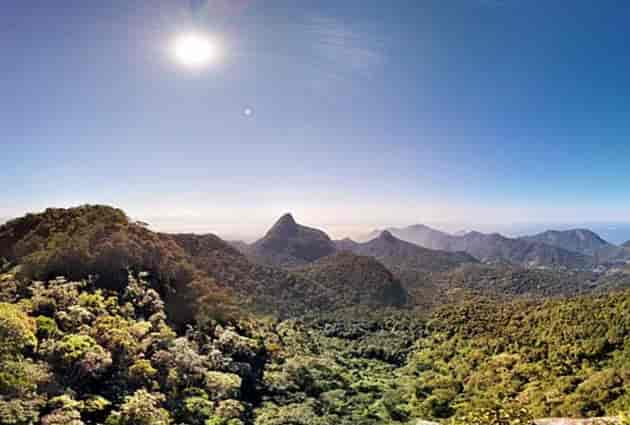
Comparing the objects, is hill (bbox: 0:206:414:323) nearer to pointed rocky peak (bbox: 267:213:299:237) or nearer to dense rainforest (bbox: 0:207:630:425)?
dense rainforest (bbox: 0:207:630:425)

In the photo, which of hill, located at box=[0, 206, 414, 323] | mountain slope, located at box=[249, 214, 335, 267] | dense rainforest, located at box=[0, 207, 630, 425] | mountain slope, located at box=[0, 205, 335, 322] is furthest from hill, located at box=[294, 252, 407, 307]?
mountain slope, located at box=[0, 205, 335, 322]

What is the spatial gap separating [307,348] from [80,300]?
30502mm

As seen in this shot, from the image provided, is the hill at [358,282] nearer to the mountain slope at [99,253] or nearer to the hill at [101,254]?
the hill at [101,254]

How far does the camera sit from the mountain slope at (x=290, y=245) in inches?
5709

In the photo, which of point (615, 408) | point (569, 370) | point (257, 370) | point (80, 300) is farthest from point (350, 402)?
point (80, 300)

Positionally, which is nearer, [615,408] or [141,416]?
[141,416]

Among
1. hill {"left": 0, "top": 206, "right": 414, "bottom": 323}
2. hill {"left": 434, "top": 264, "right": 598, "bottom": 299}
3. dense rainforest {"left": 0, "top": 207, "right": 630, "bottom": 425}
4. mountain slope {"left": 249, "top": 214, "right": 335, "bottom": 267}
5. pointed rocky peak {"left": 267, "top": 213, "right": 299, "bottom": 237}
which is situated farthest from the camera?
pointed rocky peak {"left": 267, "top": 213, "right": 299, "bottom": 237}

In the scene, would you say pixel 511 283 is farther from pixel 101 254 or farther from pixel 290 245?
pixel 101 254

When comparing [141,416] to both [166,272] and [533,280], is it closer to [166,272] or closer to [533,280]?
[166,272]

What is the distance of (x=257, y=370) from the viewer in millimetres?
31891

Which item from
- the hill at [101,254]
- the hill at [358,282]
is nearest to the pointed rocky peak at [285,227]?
the hill at [358,282]

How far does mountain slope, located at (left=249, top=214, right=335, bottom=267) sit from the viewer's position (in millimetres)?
145000

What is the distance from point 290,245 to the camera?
15762cm

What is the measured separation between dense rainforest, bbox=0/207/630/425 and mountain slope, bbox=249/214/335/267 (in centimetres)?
9414
